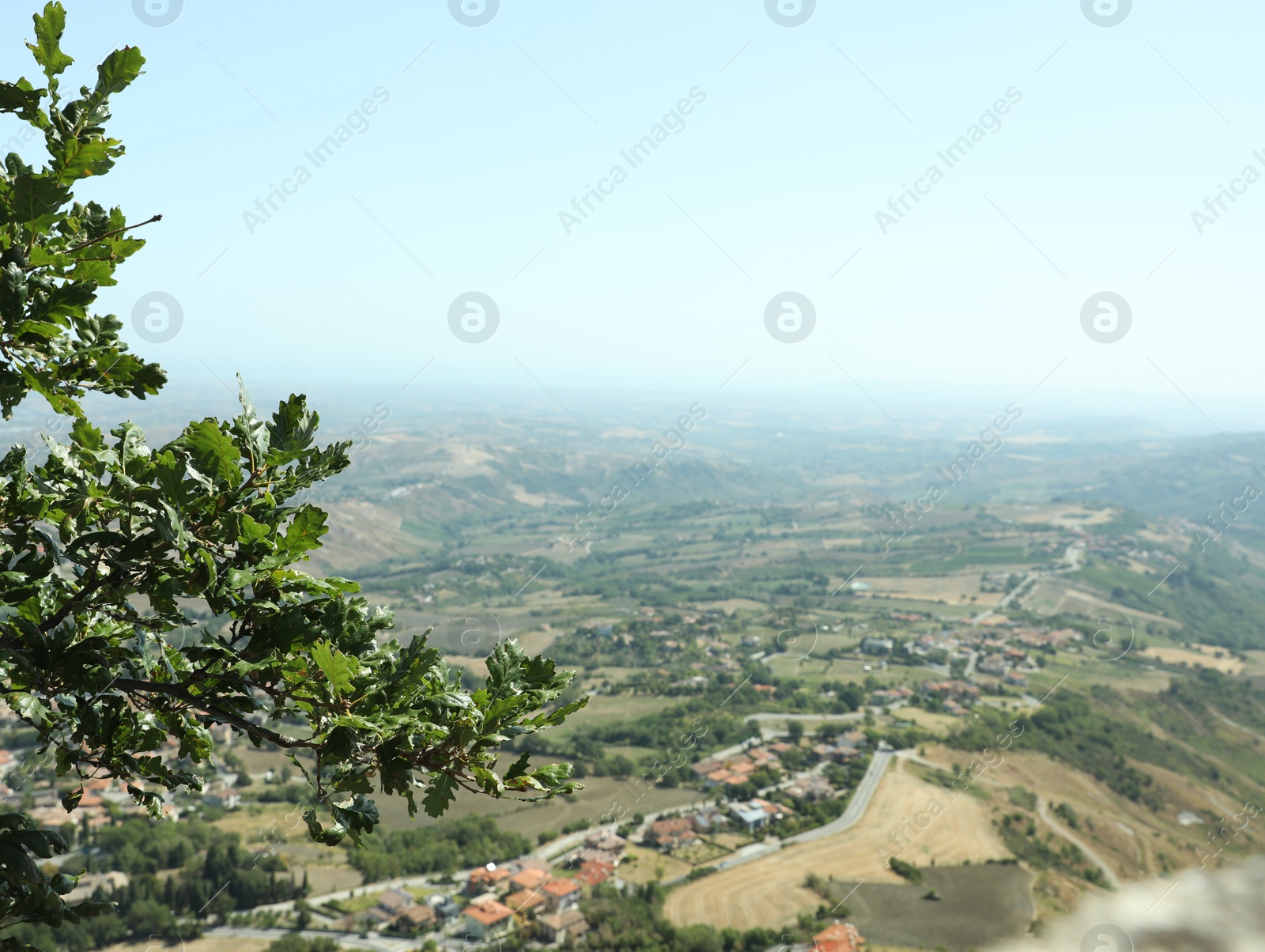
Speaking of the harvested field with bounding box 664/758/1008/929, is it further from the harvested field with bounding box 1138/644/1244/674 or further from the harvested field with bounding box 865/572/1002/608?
the harvested field with bounding box 865/572/1002/608

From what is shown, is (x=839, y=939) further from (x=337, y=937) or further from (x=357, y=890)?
(x=357, y=890)

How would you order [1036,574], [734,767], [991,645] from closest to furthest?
[734,767]
[991,645]
[1036,574]

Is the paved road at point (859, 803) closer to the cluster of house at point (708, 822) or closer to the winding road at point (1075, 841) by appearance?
the cluster of house at point (708, 822)

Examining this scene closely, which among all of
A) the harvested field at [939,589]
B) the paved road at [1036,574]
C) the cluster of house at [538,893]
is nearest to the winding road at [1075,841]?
the cluster of house at [538,893]

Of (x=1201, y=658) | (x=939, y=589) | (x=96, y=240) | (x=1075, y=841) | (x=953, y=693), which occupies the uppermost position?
(x=96, y=240)

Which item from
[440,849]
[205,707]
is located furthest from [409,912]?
[205,707]

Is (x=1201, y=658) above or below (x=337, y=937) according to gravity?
below

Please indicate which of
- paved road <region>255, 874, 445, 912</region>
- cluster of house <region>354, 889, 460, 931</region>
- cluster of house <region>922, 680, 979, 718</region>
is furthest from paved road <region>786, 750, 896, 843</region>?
paved road <region>255, 874, 445, 912</region>
